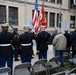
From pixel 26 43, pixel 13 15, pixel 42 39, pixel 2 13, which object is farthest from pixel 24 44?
pixel 13 15

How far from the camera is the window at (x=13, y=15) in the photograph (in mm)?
25077

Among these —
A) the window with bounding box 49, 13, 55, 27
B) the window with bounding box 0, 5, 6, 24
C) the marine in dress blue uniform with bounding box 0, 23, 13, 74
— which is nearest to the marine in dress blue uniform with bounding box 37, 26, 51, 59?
the marine in dress blue uniform with bounding box 0, 23, 13, 74

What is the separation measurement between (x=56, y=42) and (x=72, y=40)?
2.38ft

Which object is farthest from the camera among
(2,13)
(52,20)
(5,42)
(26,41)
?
(52,20)

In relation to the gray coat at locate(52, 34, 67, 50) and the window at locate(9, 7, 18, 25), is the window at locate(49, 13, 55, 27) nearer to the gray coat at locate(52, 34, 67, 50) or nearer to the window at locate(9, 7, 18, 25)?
the window at locate(9, 7, 18, 25)

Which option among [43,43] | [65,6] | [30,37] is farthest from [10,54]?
[65,6]

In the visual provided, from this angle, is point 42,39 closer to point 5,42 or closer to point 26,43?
point 26,43

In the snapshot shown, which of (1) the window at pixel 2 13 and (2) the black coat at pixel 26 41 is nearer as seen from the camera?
(2) the black coat at pixel 26 41

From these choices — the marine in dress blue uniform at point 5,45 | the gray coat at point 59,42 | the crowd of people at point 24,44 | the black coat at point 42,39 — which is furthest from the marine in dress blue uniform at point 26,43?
the gray coat at point 59,42

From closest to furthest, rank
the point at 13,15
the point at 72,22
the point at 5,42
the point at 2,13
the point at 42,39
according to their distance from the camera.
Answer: the point at 5,42 < the point at 42,39 < the point at 2,13 < the point at 13,15 < the point at 72,22

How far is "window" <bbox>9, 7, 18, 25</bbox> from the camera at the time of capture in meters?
25.1

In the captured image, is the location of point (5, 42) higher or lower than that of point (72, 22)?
lower

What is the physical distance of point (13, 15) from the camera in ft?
84.1

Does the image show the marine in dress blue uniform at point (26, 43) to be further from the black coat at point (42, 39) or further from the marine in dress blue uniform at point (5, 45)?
the black coat at point (42, 39)
